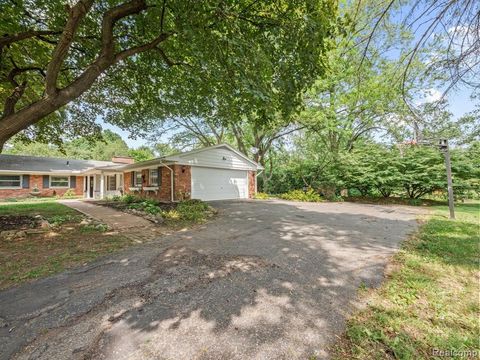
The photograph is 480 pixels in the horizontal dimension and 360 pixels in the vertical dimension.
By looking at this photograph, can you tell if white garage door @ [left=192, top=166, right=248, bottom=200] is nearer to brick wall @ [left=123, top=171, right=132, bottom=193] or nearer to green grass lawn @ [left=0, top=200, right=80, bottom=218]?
green grass lawn @ [left=0, top=200, right=80, bottom=218]

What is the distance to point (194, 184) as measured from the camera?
12375mm

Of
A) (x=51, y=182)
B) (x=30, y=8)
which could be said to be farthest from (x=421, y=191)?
(x=51, y=182)

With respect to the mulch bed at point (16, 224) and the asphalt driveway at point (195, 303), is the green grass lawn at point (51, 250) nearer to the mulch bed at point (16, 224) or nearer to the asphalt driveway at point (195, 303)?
the asphalt driveway at point (195, 303)

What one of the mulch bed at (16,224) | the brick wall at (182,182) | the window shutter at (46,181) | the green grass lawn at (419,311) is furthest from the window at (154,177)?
the green grass lawn at (419,311)

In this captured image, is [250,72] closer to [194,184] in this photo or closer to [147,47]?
[147,47]

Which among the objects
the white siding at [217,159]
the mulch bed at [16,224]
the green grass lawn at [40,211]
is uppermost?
the white siding at [217,159]

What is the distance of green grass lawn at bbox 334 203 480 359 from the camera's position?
1.80 meters

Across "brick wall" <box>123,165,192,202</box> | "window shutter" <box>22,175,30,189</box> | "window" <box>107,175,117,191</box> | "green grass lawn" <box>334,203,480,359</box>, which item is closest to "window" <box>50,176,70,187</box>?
"window shutter" <box>22,175,30,189</box>

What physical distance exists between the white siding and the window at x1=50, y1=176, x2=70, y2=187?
14.9m

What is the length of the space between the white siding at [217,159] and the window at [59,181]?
14875mm

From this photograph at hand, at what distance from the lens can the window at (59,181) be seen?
61.2 ft

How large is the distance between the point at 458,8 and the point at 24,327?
18.5 feet

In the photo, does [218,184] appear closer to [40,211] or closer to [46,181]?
[40,211]

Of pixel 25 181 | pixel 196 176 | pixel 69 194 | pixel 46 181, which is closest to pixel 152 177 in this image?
pixel 196 176
